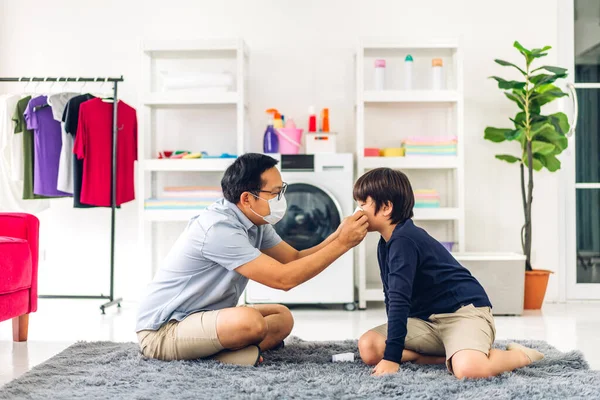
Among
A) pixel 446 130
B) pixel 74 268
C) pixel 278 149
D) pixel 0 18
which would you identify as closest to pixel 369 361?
pixel 278 149

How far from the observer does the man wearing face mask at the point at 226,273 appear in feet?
7.59

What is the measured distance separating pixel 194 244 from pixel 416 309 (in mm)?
788

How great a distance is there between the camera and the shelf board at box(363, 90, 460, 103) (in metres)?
4.17

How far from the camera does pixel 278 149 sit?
4230 mm

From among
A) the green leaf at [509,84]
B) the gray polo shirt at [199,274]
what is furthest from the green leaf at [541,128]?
the gray polo shirt at [199,274]

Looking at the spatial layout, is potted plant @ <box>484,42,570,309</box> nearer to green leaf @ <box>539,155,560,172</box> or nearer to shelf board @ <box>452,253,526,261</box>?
green leaf @ <box>539,155,560,172</box>

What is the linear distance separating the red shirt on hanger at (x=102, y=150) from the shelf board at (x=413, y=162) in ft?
4.79

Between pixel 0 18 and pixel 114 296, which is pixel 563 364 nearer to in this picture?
pixel 114 296

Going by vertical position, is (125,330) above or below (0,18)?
below

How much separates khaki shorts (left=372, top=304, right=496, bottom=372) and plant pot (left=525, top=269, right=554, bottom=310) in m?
1.89

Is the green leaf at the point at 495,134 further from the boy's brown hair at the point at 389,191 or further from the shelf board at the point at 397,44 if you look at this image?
the boy's brown hair at the point at 389,191

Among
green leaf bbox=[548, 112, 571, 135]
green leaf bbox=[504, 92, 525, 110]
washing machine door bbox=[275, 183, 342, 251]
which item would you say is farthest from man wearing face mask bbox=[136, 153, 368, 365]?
green leaf bbox=[548, 112, 571, 135]

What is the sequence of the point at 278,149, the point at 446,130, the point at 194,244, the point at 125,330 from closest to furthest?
the point at 194,244, the point at 125,330, the point at 278,149, the point at 446,130

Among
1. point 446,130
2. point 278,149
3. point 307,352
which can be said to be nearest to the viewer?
Result: point 307,352
